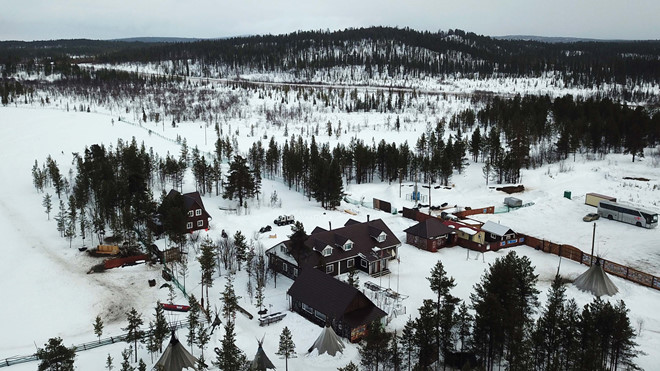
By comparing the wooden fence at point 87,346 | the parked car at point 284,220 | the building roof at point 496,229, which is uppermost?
the building roof at point 496,229

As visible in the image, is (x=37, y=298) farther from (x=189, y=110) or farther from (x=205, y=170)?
(x=189, y=110)

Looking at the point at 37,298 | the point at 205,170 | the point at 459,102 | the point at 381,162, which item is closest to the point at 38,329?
the point at 37,298

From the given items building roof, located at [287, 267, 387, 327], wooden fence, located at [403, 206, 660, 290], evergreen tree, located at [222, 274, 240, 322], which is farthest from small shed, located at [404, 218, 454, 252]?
evergreen tree, located at [222, 274, 240, 322]

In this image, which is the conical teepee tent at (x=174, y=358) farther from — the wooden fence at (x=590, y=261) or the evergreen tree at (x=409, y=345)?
the wooden fence at (x=590, y=261)

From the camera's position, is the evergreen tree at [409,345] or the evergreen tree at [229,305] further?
the evergreen tree at [229,305]

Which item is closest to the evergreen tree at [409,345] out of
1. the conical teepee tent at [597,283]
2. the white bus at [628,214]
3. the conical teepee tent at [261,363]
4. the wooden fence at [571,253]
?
the conical teepee tent at [261,363]

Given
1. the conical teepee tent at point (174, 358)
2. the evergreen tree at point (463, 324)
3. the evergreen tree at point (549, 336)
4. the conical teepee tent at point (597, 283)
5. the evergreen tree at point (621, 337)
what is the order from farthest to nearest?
1. the conical teepee tent at point (597, 283)
2. the evergreen tree at point (463, 324)
3. the conical teepee tent at point (174, 358)
4. the evergreen tree at point (549, 336)
5. the evergreen tree at point (621, 337)
